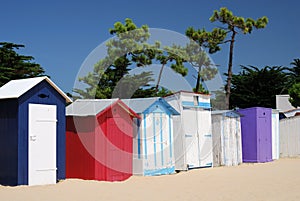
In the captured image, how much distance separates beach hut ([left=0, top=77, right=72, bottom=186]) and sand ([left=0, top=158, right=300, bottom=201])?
408mm

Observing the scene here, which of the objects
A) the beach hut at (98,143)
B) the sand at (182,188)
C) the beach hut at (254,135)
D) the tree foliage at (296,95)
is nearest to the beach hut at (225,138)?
the beach hut at (254,135)

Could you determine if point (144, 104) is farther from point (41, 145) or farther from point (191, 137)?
point (41, 145)

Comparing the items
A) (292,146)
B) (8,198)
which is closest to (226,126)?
(292,146)

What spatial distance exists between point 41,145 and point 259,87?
32.4 metres

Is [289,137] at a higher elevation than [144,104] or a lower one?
lower

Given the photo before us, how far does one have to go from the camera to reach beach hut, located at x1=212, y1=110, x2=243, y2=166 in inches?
695

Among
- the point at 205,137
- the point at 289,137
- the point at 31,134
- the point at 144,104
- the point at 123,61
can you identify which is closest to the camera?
the point at 31,134

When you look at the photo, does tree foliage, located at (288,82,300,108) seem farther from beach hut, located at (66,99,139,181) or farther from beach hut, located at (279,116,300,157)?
beach hut, located at (66,99,139,181)

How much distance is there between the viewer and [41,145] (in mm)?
11750

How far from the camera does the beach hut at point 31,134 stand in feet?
37.0

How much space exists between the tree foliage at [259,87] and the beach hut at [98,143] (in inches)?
1111

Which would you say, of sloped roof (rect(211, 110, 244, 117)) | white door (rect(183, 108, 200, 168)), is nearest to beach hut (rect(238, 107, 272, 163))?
sloped roof (rect(211, 110, 244, 117))

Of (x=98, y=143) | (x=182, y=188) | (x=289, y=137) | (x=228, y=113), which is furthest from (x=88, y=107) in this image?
(x=289, y=137)

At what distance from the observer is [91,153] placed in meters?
13.0
